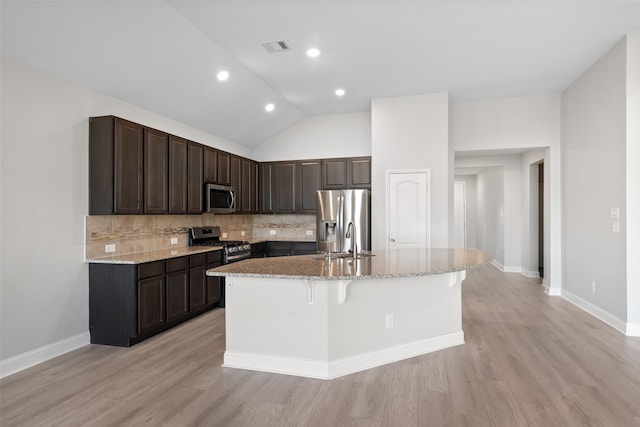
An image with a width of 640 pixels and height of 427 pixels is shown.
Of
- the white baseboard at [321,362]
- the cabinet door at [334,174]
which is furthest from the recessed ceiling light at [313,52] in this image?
the white baseboard at [321,362]

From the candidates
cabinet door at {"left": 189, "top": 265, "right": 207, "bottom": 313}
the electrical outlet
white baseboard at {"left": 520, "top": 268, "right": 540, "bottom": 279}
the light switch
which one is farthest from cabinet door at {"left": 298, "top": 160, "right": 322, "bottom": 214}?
white baseboard at {"left": 520, "top": 268, "right": 540, "bottom": 279}

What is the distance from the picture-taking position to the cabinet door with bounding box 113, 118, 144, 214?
3.79m

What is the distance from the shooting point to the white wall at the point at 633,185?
A: 13.0 ft

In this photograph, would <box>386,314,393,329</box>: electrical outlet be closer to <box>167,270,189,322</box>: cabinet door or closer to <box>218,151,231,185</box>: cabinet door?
<box>167,270,189,322</box>: cabinet door

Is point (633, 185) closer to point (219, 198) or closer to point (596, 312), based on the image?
point (596, 312)

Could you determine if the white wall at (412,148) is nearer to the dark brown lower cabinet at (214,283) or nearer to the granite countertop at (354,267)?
the granite countertop at (354,267)

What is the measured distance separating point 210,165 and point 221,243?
3.73ft

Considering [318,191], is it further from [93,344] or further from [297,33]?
[93,344]

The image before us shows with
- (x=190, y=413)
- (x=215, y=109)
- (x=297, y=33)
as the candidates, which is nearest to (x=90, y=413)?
(x=190, y=413)

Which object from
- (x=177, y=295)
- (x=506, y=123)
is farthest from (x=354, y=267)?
(x=506, y=123)

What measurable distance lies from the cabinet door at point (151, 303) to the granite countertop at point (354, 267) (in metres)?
1.17

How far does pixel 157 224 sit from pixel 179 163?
852mm

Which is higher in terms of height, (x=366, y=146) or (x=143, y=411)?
(x=366, y=146)

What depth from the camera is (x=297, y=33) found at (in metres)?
3.80
